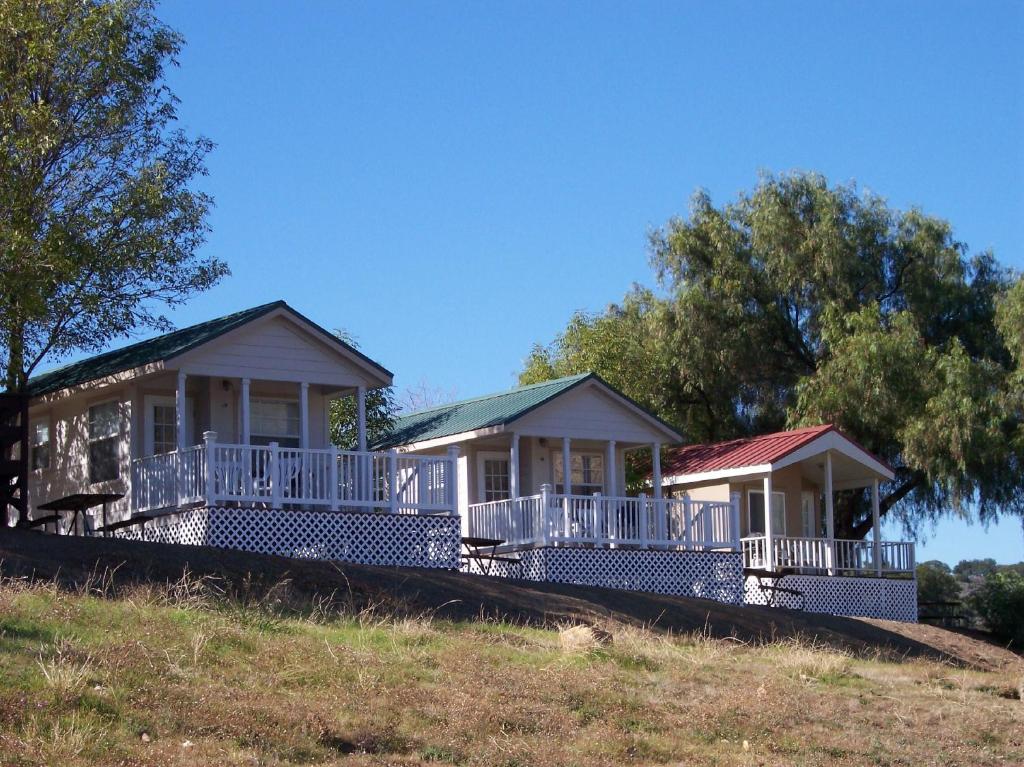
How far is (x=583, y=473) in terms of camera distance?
32.1 m

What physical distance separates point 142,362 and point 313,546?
171 inches

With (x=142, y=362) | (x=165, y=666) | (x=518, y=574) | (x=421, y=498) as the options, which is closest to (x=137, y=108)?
(x=142, y=362)

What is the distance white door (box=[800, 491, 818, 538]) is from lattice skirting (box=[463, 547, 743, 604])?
7.17 meters

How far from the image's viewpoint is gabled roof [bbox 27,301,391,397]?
25.0 metres

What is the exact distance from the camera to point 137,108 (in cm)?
2819

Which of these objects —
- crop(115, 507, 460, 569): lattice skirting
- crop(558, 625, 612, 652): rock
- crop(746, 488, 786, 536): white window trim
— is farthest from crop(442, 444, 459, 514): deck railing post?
crop(746, 488, 786, 536): white window trim

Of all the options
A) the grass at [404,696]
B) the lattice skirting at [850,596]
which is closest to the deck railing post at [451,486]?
the grass at [404,696]

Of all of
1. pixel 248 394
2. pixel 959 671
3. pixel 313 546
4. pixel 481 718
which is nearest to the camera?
A: pixel 481 718

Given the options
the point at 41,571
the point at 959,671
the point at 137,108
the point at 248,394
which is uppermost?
the point at 137,108

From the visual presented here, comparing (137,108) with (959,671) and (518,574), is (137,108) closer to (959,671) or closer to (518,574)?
(518,574)

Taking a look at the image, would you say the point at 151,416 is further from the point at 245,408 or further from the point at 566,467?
the point at 566,467

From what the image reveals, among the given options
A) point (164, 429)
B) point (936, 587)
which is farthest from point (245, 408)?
point (936, 587)

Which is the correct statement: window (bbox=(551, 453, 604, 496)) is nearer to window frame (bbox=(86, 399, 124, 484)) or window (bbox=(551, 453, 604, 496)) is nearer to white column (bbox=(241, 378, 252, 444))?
white column (bbox=(241, 378, 252, 444))

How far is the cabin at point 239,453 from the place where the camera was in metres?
23.7
